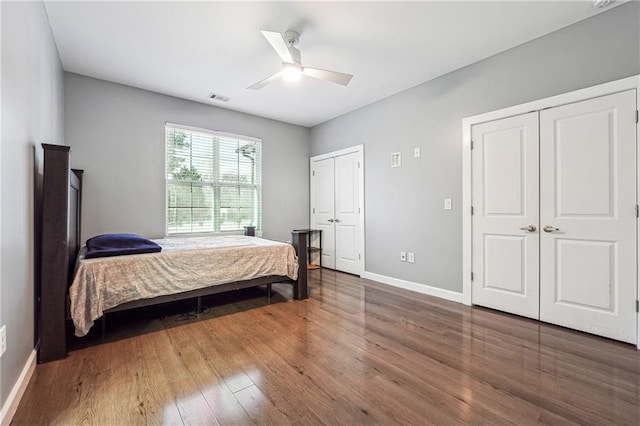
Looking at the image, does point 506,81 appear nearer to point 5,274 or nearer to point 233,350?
point 233,350

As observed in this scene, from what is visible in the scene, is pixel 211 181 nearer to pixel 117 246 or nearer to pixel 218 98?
pixel 218 98

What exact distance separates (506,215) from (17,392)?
12.9 feet

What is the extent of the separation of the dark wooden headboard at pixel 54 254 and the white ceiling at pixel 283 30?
1.35 meters

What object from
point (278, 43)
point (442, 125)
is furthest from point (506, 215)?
point (278, 43)

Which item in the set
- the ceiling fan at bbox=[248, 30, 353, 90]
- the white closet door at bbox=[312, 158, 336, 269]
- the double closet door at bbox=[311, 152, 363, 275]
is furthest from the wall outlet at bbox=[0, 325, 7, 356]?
the white closet door at bbox=[312, 158, 336, 269]

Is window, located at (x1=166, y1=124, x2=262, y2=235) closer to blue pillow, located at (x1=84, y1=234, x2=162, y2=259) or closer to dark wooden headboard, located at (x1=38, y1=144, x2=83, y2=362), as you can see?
blue pillow, located at (x1=84, y1=234, x2=162, y2=259)

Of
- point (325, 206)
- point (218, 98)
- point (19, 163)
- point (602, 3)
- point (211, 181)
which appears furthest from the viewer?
point (325, 206)

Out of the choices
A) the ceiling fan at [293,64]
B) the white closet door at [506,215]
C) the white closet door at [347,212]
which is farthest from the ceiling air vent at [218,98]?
the white closet door at [506,215]

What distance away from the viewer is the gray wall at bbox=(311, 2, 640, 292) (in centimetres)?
235

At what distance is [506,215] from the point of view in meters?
2.88

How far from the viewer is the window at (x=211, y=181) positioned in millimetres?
4059

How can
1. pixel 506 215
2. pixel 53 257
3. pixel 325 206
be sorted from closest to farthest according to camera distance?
pixel 53 257 < pixel 506 215 < pixel 325 206

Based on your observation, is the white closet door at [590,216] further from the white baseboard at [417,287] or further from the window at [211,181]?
the window at [211,181]

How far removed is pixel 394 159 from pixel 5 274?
383 cm
